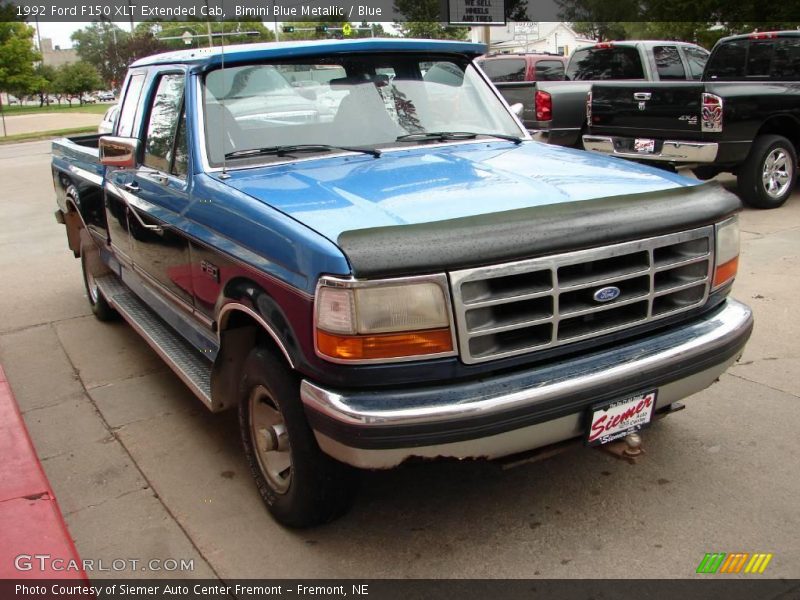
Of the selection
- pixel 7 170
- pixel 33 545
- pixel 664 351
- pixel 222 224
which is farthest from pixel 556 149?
pixel 7 170

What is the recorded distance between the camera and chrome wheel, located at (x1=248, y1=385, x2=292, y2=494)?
303cm

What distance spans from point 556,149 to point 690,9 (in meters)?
21.1

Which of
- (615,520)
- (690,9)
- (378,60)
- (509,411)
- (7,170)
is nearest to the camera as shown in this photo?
(509,411)

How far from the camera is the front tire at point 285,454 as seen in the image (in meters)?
2.83

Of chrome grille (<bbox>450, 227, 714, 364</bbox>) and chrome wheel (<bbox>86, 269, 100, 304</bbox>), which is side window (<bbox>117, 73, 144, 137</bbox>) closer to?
chrome wheel (<bbox>86, 269, 100, 304</bbox>)

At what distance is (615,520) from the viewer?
316cm

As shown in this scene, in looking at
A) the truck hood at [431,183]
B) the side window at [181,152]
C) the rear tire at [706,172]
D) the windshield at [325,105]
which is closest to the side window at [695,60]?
the rear tire at [706,172]

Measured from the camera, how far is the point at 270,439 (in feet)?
10.00

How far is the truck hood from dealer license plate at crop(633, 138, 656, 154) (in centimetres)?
509

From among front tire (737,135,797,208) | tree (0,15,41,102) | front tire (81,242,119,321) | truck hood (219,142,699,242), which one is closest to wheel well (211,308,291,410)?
truck hood (219,142,699,242)

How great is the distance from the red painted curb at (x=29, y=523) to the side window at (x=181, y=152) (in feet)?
5.05
